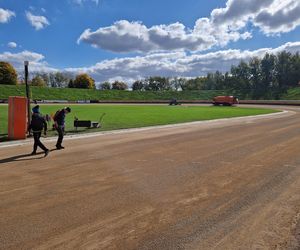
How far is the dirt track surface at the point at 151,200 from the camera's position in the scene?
4.94m

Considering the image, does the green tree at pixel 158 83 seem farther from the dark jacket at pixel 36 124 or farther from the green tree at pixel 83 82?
the dark jacket at pixel 36 124

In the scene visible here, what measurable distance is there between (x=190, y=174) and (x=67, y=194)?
3215mm

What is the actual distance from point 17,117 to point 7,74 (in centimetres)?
9123

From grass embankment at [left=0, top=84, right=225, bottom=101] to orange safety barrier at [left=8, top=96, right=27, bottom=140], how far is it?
69.9 meters

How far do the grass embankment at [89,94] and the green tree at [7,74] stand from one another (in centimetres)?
1070

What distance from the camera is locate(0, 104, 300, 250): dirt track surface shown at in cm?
494

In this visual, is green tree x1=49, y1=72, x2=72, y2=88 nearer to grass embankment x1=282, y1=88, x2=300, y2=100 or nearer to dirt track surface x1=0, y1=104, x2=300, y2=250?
grass embankment x1=282, y1=88, x2=300, y2=100

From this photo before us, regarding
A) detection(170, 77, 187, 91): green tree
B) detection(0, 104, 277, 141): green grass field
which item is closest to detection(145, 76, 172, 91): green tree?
detection(170, 77, 187, 91): green tree

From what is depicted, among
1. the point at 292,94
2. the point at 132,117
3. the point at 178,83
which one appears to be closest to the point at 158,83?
the point at 178,83

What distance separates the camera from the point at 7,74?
9975 cm

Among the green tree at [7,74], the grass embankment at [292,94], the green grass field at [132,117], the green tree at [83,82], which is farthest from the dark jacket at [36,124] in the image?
the green tree at [83,82]

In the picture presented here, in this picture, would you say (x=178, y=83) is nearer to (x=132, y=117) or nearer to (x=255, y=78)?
(x=255, y=78)

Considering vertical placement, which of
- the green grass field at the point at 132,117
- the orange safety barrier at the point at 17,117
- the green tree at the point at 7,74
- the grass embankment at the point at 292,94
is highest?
the green tree at the point at 7,74

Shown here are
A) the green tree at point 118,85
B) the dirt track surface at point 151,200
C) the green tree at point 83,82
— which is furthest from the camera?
the green tree at point 118,85
